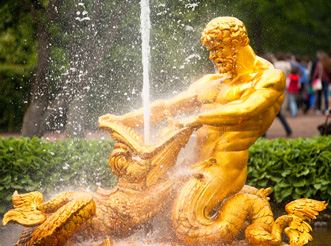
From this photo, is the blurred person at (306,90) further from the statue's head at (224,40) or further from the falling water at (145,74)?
the statue's head at (224,40)

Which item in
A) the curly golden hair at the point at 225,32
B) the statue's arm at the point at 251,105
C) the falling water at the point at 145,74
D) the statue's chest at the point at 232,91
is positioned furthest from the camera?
the falling water at the point at 145,74

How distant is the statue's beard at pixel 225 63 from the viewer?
3980mm

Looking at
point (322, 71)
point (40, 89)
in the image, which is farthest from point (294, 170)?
point (322, 71)

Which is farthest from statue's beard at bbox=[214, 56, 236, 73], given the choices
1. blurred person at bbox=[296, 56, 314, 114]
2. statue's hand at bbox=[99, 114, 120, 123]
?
blurred person at bbox=[296, 56, 314, 114]

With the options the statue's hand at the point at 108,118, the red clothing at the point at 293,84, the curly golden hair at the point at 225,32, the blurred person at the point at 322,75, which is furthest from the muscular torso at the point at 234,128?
the red clothing at the point at 293,84

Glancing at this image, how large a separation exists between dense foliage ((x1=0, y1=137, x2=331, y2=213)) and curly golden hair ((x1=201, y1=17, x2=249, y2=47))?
2.85m

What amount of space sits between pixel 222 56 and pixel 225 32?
197 millimetres

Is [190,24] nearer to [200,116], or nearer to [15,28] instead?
[15,28]

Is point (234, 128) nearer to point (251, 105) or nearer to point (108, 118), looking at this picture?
point (251, 105)

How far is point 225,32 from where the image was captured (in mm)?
3869

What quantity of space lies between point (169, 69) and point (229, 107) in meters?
4.49

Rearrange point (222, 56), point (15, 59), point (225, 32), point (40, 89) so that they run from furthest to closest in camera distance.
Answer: point (15, 59) < point (40, 89) < point (222, 56) < point (225, 32)

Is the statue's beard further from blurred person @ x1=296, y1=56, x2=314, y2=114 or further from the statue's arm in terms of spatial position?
blurred person @ x1=296, y1=56, x2=314, y2=114

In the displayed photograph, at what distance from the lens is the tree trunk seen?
8.16 metres
